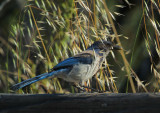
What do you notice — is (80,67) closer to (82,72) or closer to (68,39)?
(82,72)

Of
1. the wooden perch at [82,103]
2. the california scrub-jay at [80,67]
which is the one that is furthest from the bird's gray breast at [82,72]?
the wooden perch at [82,103]

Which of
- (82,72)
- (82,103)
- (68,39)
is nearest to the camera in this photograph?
(82,103)

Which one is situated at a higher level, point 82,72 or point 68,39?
point 68,39

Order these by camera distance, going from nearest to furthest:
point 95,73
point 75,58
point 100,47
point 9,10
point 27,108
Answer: point 27,108 → point 95,73 → point 75,58 → point 100,47 → point 9,10

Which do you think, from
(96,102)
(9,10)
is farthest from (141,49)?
(96,102)

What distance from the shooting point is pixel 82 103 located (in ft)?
3.92

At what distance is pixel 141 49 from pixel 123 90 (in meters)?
0.51

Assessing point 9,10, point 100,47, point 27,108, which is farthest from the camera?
point 9,10

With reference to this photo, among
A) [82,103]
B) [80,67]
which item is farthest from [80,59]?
[82,103]

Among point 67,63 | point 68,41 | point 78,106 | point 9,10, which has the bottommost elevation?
point 78,106

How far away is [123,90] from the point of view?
2949 millimetres

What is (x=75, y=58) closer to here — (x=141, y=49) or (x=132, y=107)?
(x=141, y=49)

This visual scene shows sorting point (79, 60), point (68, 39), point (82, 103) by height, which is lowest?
point (82, 103)

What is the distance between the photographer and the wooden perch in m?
1.13
